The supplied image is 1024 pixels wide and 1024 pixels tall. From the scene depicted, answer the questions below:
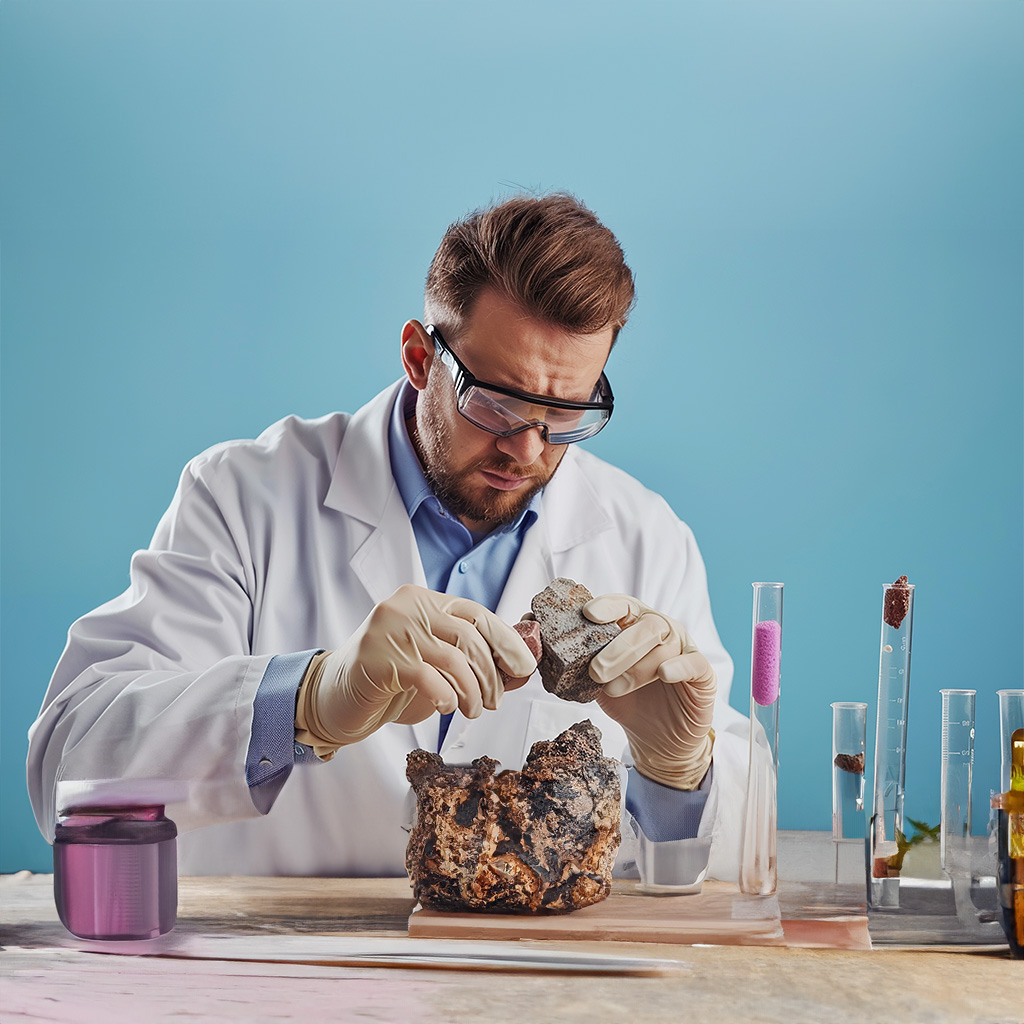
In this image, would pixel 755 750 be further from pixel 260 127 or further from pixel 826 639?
pixel 260 127

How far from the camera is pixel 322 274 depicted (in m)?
2.45

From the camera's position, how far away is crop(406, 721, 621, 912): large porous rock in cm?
125

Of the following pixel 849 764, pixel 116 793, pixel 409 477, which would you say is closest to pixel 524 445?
pixel 409 477

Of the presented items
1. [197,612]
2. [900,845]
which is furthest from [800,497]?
[197,612]

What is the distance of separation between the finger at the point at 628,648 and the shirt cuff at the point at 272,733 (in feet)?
1.35

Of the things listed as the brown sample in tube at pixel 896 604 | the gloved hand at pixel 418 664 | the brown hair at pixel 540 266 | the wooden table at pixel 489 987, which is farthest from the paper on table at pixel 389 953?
the brown hair at pixel 540 266

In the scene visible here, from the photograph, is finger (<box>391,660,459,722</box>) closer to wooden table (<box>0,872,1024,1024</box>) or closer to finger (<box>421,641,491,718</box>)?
finger (<box>421,641,491,718</box>)

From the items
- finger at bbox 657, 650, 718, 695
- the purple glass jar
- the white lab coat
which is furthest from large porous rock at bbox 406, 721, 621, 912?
the purple glass jar

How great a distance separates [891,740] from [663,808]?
32 cm

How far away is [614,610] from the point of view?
1.35m

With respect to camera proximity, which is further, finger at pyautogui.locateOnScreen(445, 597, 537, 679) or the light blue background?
the light blue background

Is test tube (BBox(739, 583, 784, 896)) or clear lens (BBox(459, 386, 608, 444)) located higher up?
clear lens (BBox(459, 386, 608, 444))

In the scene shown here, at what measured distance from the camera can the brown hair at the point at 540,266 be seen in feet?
5.26

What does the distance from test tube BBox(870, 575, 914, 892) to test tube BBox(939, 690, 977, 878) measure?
0.06 meters
